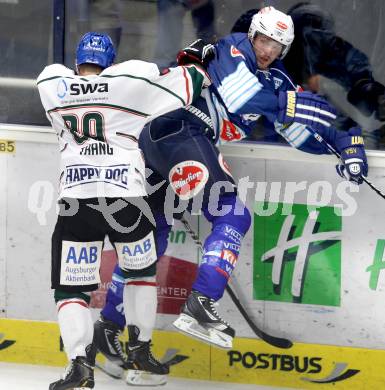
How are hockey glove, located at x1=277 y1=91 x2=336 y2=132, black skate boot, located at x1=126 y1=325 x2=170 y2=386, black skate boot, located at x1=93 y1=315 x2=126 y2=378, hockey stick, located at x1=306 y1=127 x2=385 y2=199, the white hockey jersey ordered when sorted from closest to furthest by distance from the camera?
the white hockey jersey
hockey glove, located at x1=277 y1=91 x2=336 y2=132
hockey stick, located at x1=306 y1=127 x2=385 y2=199
black skate boot, located at x1=126 y1=325 x2=170 y2=386
black skate boot, located at x1=93 y1=315 x2=126 y2=378

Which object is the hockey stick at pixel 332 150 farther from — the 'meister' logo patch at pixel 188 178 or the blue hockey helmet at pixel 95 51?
the blue hockey helmet at pixel 95 51

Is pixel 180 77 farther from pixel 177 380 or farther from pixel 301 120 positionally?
pixel 177 380

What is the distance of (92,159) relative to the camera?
15.5 ft

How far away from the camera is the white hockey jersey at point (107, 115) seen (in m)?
4.64

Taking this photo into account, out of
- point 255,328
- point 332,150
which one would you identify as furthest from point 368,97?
point 255,328

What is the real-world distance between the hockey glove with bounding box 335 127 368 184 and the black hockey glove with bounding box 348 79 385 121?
0.14 metres

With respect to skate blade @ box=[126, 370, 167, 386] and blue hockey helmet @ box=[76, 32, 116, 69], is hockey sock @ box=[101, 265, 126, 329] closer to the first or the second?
skate blade @ box=[126, 370, 167, 386]

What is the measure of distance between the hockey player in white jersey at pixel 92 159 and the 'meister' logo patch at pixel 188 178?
0.21m

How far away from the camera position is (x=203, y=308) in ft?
15.5

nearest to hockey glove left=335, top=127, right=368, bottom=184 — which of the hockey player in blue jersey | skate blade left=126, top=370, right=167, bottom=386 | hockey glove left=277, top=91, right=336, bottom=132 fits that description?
the hockey player in blue jersey

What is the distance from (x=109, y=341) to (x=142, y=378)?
0.21 meters

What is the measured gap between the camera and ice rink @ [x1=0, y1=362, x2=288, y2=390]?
5.14 metres

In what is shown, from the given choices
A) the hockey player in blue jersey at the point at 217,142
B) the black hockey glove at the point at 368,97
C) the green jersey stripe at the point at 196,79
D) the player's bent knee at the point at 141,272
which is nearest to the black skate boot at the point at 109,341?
the hockey player in blue jersey at the point at 217,142

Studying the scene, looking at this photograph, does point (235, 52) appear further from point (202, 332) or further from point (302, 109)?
point (202, 332)
